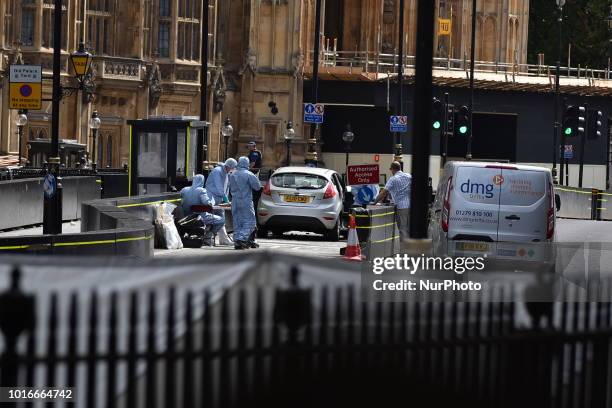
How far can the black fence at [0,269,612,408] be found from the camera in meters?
7.16

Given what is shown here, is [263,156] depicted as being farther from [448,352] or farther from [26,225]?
[448,352]

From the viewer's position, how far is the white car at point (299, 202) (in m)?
33.7

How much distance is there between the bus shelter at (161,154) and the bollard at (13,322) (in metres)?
28.2

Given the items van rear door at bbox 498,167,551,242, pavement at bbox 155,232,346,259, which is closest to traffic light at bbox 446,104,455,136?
pavement at bbox 155,232,346,259

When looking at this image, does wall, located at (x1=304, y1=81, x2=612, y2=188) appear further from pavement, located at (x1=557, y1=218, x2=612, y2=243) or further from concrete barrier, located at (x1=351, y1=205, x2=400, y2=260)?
concrete barrier, located at (x1=351, y1=205, x2=400, y2=260)

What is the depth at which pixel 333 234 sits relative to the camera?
3472 cm

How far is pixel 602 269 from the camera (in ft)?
77.9

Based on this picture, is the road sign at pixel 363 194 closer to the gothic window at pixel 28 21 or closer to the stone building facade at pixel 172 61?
the stone building facade at pixel 172 61

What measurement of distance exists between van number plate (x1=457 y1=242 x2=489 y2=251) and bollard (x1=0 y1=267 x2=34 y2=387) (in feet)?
50.4

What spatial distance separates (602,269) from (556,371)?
15.3m

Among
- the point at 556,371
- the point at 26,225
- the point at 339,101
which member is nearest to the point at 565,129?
the point at 339,101

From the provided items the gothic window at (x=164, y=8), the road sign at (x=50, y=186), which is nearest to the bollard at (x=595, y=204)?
the gothic window at (x=164, y=8)

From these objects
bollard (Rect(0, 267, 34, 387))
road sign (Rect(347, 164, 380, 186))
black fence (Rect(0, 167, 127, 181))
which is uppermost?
bollard (Rect(0, 267, 34, 387))

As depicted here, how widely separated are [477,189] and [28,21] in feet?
106
